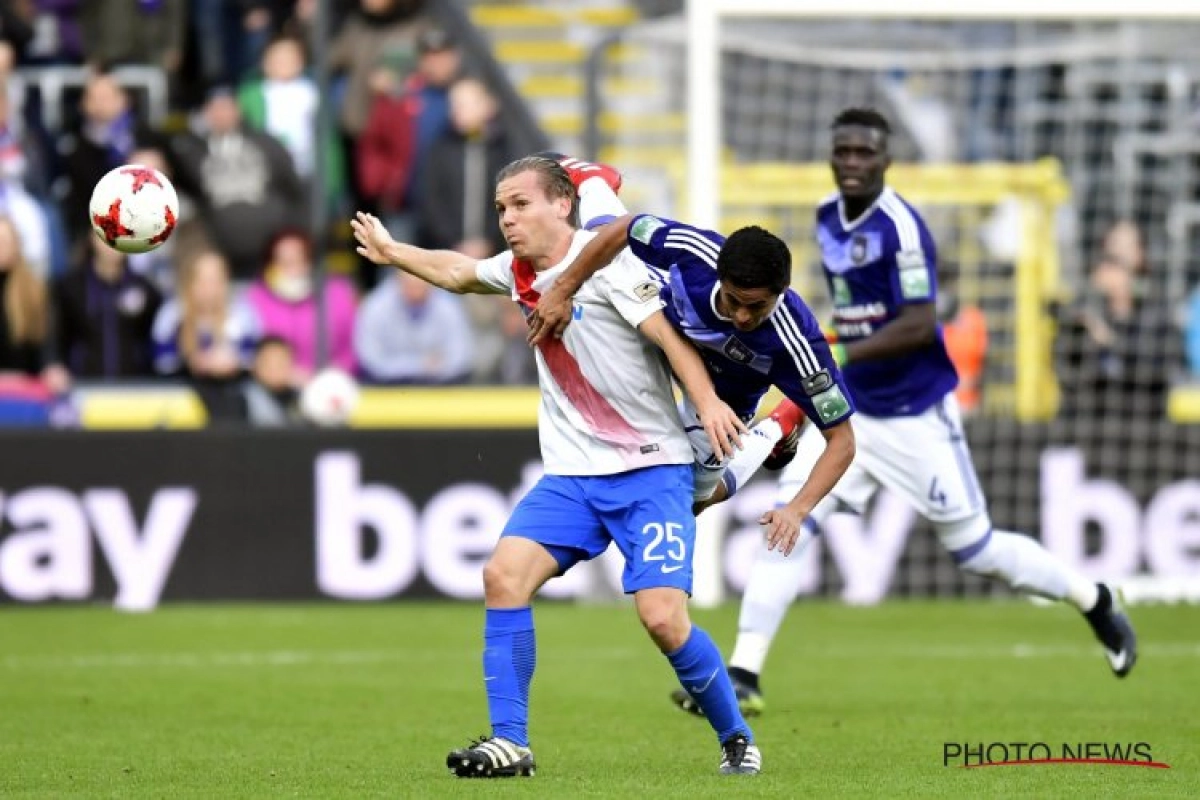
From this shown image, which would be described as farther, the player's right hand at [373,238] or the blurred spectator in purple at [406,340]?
the blurred spectator in purple at [406,340]

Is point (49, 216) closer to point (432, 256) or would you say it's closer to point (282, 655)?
point (282, 655)

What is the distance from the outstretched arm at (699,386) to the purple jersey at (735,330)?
0.10 meters

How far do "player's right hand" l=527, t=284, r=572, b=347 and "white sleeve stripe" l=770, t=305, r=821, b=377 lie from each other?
67cm

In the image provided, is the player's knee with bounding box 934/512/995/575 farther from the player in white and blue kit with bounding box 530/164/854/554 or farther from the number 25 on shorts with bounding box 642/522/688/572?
the number 25 on shorts with bounding box 642/522/688/572

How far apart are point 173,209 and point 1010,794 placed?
3614 millimetres

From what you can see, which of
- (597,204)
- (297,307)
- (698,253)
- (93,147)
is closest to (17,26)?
(93,147)

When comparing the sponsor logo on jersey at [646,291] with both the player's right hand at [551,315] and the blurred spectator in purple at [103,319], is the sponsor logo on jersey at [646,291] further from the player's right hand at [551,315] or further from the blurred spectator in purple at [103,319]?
the blurred spectator in purple at [103,319]

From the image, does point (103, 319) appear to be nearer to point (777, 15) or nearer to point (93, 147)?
point (93, 147)

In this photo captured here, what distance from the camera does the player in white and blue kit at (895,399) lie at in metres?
9.99

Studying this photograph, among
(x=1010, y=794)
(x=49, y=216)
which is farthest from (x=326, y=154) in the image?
(x=1010, y=794)

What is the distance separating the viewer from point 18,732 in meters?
8.80

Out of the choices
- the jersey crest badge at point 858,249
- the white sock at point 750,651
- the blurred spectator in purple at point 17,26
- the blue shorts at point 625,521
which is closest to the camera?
the blue shorts at point 625,521

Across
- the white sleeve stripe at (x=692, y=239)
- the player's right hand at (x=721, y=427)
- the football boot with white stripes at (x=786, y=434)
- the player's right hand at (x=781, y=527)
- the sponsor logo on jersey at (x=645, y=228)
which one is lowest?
the player's right hand at (x=781, y=527)

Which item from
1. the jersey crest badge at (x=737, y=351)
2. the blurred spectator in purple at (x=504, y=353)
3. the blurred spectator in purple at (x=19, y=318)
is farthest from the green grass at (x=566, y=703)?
the blurred spectator in purple at (x=504, y=353)
